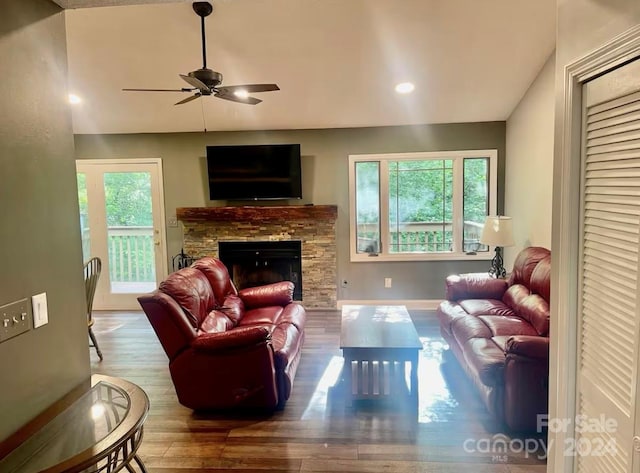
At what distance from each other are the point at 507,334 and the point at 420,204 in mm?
2440

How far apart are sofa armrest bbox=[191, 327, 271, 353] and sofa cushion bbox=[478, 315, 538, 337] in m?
1.78

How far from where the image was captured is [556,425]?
155 centimetres

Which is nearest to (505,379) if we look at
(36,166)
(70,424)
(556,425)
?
(556,425)

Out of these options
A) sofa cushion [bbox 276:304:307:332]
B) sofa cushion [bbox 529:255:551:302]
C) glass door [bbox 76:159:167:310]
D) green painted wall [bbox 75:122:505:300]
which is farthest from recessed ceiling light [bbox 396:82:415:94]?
glass door [bbox 76:159:167:310]

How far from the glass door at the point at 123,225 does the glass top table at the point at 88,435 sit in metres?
4.13

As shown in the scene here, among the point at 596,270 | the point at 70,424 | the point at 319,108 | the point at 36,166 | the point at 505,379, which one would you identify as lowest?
the point at 505,379

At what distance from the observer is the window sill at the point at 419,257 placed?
5.16 m

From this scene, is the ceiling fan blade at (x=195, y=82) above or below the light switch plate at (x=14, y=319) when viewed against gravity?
above

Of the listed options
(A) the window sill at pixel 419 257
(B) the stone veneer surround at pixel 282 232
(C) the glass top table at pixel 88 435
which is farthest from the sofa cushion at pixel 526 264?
(C) the glass top table at pixel 88 435

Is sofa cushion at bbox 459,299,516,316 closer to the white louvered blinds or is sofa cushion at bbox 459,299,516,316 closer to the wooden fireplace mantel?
the wooden fireplace mantel

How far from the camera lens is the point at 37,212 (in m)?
1.35

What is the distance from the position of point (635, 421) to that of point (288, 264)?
439 cm

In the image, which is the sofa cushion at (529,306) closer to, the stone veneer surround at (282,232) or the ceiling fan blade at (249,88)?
the stone veneer surround at (282,232)

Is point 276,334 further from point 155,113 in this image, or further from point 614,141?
point 155,113
